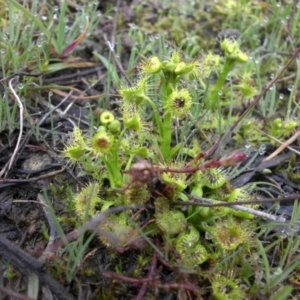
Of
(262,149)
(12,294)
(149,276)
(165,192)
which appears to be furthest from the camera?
(262,149)

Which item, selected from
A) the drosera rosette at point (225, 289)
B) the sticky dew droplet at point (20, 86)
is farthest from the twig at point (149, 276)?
the sticky dew droplet at point (20, 86)

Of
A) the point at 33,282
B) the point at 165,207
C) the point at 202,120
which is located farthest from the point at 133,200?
the point at 202,120

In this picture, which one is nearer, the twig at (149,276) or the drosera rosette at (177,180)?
the twig at (149,276)

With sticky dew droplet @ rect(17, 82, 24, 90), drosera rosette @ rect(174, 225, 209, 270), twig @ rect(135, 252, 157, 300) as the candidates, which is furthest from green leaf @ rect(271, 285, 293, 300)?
sticky dew droplet @ rect(17, 82, 24, 90)

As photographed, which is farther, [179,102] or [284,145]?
[284,145]

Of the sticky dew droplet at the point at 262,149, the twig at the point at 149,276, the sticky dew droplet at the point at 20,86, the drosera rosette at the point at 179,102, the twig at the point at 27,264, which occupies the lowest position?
the twig at the point at 27,264

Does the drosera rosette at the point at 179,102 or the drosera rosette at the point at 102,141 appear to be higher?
the drosera rosette at the point at 179,102

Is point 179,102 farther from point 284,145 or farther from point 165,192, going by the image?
point 284,145

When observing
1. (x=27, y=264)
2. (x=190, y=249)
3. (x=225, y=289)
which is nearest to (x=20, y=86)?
(x=27, y=264)

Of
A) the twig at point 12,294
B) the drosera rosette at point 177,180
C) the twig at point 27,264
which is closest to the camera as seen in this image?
the twig at point 12,294

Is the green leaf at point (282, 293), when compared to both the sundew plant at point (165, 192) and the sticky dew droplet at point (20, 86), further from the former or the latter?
the sticky dew droplet at point (20, 86)

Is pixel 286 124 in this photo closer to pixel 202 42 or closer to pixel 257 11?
pixel 202 42

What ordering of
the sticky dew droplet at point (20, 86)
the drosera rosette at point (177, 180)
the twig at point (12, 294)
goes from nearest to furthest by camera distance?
the twig at point (12, 294) < the drosera rosette at point (177, 180) < the sticky dew droplet at point (20, 86)
